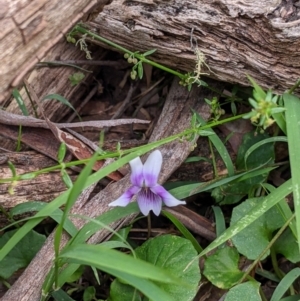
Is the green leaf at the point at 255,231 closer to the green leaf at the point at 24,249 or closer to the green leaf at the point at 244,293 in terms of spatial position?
the green leaf at the point at 244,293

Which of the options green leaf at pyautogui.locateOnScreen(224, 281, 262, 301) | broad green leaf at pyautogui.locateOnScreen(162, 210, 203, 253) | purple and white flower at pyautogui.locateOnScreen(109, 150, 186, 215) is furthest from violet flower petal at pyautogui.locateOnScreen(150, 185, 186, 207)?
green leaf at pyautogui.locateOnScreen(224, 281, 262, 301)

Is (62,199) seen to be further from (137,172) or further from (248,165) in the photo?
(248,165)

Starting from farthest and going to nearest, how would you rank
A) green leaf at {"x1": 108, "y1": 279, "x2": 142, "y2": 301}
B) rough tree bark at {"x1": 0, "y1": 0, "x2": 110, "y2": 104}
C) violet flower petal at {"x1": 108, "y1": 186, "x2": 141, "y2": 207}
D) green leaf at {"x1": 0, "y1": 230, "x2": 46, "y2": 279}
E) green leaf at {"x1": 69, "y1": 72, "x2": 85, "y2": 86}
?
green leaf at {"x1": 69, "y1": 72, "x2": 85, "y2": 86} → green leaf at {"x1": 0, "y1": 230, "x2": 46, "y2": 279} → green leaf at {"x1": 108, "y1": 279, "x2": 142, "y2": 301} → violet flower petal at {"x1": 108, "y1": 186, "x2": 141, "y2": 207} → rough tree bark at {"x1": 0, "y1": 0, "x2": 110, "y2": 104}

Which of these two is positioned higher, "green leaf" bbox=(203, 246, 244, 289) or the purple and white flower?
the purple and white flower

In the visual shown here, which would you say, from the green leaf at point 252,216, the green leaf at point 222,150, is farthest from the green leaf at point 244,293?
the green leaf at point 222,150

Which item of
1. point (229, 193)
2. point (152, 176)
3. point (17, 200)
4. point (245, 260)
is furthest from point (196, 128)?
point (17, 200)

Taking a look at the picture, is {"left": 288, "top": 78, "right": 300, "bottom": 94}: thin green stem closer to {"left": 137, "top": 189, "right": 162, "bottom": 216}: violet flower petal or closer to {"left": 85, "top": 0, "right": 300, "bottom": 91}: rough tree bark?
{"left": 85, "top": 0, "right": 300, "bottom": 91}: rough tree bark
